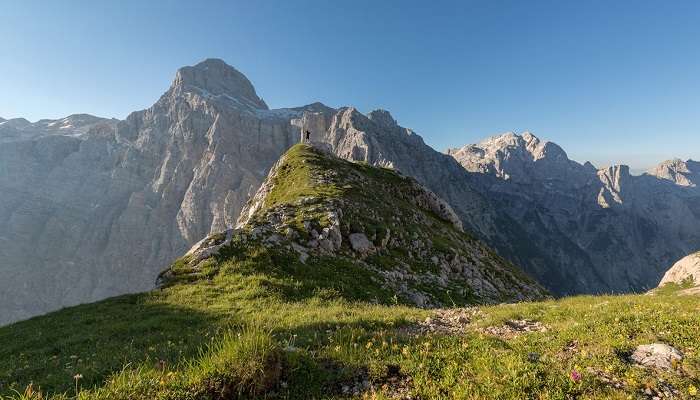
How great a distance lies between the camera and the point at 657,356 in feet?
26.6

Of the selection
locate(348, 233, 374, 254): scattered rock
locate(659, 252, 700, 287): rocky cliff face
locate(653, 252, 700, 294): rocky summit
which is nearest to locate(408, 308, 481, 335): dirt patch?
locate(348, 233, 374, 254): scattered rock

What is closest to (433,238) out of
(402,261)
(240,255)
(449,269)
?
(449,269)

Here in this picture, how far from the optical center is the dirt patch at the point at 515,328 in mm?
11544

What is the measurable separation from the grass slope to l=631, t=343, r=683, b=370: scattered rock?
20 centimetres

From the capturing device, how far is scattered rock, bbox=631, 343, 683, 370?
25.4ft

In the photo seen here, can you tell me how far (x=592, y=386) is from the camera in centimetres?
679

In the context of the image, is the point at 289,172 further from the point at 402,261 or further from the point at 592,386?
the point at 592,386

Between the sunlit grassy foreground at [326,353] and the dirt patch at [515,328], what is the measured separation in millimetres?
397

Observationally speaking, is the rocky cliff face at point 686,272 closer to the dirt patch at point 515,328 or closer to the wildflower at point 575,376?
the dirt patch at point 515,328

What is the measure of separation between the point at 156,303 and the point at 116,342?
19.9 feet

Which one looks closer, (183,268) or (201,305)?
(201,305)

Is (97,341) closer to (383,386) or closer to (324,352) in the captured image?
(324,352)

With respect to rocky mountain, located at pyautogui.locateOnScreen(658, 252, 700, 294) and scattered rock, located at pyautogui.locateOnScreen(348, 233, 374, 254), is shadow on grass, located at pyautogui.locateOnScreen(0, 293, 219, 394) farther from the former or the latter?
rocky mountain, located at pyautogui.locateOnScreen(658, 252, 700, 294)

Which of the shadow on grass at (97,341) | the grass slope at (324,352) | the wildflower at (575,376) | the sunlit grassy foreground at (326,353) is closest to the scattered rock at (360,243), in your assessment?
the grass slope at (324,352)
